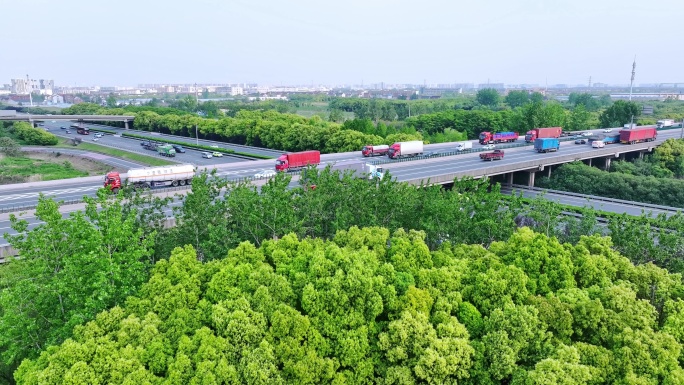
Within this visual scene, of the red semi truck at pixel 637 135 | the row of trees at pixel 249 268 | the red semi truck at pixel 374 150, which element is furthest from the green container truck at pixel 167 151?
the red semi truck at pixel 637 135

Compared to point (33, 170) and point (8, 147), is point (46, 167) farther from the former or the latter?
point (8, 147)

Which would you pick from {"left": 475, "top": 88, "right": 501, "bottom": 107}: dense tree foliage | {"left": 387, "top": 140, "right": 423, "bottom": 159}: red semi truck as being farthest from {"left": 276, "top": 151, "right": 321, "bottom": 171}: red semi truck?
{"left": 475, "top": 88, "right": 501, "bottom": 107}: dense tree foliage

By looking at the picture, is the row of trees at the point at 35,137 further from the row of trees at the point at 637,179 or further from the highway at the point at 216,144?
the row of trees at the point at 637,179

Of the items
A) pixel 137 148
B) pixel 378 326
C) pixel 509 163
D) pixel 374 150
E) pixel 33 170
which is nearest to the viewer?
pixel 378 326

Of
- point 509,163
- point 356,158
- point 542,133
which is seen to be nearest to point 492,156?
point 509,163

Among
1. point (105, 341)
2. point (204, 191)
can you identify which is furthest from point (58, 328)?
Answer: point (204, 191)

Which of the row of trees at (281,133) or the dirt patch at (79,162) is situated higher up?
the row of trees at (281,133)

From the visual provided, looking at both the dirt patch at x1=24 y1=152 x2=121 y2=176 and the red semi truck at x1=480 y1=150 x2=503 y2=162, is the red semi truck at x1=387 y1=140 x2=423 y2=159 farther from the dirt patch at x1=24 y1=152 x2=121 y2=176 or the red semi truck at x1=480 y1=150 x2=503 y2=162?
the dirt patch at x1=24 y1=152 x2=121 y2=176
